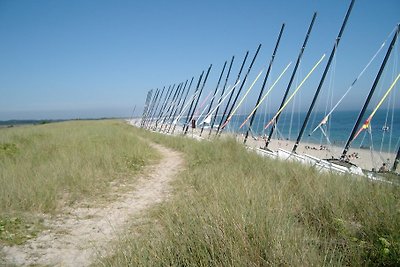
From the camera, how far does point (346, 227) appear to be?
11.0 feet

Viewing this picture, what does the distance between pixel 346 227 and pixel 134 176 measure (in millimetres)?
6503

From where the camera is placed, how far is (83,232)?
15.8 feet

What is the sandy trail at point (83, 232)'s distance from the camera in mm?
3902

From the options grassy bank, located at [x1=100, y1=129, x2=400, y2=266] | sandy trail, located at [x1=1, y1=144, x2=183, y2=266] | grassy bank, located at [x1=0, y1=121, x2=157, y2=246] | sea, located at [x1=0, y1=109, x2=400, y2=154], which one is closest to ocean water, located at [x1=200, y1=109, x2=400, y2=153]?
sea, located at [x1=0, y1=109, x2=400, y2=154]

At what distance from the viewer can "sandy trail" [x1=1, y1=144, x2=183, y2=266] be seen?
3.90m

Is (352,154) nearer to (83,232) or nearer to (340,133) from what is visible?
(83,232)

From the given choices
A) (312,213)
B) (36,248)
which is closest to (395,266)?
(312,213)

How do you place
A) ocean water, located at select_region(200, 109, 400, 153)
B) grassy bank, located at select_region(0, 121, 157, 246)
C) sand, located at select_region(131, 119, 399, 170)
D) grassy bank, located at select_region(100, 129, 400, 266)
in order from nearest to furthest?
grassy bank, located at select_region(100, 129, 400, 266) → grassy bank, located at select_region(0, 121, 157, 246) → sand, located at select_region(131, 119, 399, 170) → ocean water, located at select_region(200, 109, 400, 153)

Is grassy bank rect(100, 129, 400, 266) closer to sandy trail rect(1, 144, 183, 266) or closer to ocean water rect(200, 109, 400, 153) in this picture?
sandy trail rect(1, 144, 183, 266)

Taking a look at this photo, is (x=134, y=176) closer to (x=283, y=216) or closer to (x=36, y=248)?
(x=36, y=248)

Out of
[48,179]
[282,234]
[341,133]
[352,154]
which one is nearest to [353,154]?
[352,154]

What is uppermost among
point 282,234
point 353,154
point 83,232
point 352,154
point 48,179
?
point 353,154

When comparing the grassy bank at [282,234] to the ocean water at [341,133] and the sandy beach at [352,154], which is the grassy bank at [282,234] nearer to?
the sandy beach at [352,154]

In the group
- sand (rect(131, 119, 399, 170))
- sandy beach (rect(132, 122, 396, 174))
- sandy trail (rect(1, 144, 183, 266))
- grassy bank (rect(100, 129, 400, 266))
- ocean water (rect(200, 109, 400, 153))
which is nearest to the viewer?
grassy bank (rect(100, 129, 400, 266))
